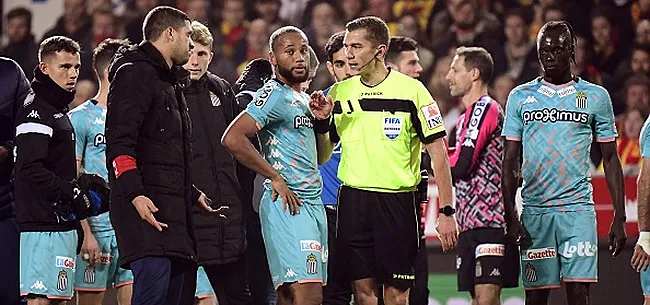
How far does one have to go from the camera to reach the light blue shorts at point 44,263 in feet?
22.9

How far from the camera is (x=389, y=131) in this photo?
699 centimetres

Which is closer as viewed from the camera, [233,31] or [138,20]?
[233,31]

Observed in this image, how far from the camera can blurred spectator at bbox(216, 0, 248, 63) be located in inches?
600

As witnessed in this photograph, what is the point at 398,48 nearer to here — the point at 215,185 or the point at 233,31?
the point at 215,185

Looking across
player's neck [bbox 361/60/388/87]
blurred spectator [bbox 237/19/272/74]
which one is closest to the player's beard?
player's neck [bbox 361/60/388/87]

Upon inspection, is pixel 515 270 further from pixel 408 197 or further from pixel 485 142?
pixel 408 197

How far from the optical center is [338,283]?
26.0 feet

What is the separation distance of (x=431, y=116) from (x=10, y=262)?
114 inches

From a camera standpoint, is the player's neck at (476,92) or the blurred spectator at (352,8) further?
the blurred spectator at (352,8)

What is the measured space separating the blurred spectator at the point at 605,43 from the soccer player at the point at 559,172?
626 centimetres

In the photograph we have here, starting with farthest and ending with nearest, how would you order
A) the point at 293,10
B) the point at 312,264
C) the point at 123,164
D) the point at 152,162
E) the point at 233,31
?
the point at 233,31 < the point at 293,10 < the point at 312,264 < the point at 152,162 < the point at 123,164

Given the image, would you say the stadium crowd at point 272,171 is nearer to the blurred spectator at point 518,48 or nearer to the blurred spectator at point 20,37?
the blurred spectator at point 518,48

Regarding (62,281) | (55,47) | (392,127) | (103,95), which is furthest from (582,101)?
(62,281)

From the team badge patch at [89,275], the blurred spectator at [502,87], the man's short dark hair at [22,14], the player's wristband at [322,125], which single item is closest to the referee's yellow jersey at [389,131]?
the player's wristband at [322,125]
